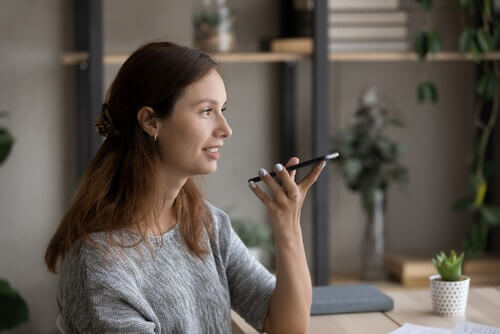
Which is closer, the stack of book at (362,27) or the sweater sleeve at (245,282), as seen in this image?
the sweater sleeve at (245,282)

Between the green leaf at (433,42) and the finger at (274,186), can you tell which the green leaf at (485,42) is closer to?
the green leaf at (433,42)

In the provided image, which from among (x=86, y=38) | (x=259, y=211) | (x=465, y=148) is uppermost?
(x=86, y=38)

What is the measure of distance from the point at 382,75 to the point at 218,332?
1916 mm

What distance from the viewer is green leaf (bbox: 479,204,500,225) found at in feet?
9.90

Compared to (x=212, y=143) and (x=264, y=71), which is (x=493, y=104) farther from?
(x=212, y=143)

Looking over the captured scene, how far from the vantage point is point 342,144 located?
3.08 m

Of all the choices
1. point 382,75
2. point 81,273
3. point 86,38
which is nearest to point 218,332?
point 81,273

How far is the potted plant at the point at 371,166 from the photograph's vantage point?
308 centimetres

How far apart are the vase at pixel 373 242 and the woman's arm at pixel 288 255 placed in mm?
1530

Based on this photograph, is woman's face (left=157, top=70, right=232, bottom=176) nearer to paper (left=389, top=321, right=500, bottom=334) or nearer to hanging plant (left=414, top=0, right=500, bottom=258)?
paper (left=389, top=321, right=500, bottom=334)

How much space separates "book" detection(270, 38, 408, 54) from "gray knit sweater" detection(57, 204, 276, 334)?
1.24 metres

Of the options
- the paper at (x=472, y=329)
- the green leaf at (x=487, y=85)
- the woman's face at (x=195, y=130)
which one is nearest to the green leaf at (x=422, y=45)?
the green leaf at (x=487, y=85)

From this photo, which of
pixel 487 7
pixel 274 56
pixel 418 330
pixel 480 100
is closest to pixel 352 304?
pixel 418 330

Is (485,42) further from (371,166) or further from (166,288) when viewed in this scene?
(166,288)
